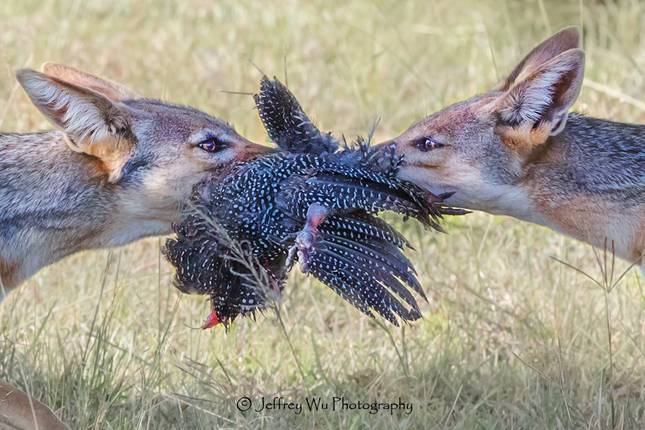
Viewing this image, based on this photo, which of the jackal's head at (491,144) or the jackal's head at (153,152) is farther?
the jackal's head at (491,144)

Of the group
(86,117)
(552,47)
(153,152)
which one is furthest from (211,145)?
(552,47)

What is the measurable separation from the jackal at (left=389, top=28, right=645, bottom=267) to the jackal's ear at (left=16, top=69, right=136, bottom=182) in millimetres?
1194

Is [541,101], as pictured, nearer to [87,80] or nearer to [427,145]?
[427,145]

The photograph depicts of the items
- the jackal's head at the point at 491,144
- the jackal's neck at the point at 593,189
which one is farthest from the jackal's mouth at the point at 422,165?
the jackal's neck at the point at 593,189

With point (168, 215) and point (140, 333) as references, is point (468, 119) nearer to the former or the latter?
point (168, 215)

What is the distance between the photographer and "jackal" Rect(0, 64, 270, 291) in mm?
4941

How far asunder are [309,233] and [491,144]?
46.3 inches

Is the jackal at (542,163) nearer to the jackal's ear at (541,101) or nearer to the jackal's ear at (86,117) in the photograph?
the jackal's ear at (541,101)

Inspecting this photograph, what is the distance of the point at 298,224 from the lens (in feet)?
15.0

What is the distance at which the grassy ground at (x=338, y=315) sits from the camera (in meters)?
4.99

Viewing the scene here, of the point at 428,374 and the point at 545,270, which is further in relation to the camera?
the point at 545,270

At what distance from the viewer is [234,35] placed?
372 inches

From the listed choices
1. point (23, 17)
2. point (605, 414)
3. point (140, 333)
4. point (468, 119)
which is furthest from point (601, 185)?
point (23, 17)

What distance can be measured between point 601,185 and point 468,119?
0.65 m
